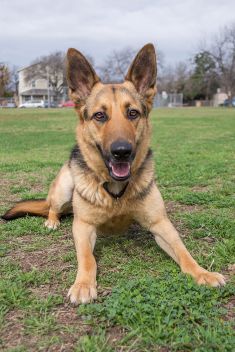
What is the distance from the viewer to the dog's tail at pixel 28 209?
4797mm

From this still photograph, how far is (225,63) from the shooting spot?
7012 cm

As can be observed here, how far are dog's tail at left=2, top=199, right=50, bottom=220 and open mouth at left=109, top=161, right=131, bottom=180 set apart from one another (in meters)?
1.61

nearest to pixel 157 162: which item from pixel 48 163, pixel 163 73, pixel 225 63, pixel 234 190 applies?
pixel 48 163

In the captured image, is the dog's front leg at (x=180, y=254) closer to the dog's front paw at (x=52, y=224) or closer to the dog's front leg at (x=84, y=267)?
the dog's front leg at (x=84, y=267)

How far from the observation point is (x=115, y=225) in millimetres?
3877

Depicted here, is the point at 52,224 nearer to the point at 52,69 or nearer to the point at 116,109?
the point at 116,109

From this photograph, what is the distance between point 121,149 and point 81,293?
1.15 metres

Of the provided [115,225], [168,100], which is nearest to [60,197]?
[115,225]

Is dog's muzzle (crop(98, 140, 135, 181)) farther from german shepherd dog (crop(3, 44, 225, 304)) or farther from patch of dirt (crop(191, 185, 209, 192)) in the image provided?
patch of dirt (crop(191, 185, 209, 192))

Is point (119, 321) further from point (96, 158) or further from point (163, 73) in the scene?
point (163, 73)

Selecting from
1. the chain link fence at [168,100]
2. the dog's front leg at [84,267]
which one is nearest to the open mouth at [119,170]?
the dog's front leg at [84,267]

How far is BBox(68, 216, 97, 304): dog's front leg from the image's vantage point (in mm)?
2850

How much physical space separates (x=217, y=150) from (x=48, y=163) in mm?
4750

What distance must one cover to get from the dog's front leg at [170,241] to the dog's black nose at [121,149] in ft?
2.12
